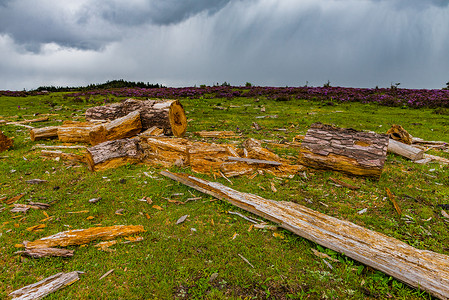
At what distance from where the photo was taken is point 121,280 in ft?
12.3

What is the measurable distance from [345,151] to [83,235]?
8.51 metres

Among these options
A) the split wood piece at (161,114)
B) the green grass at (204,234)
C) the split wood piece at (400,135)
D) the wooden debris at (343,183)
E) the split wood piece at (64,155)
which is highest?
the split wood piece at (161,114)

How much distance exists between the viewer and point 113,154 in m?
8.66

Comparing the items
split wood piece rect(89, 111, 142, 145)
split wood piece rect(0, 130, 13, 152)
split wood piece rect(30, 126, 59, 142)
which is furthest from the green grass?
split wood piece rect(30, 126, 59, 142)

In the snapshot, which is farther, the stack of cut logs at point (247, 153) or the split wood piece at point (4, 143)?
the split wood piece at point (4, 143)

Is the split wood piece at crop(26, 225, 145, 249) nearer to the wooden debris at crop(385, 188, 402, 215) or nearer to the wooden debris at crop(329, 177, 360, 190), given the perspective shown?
the wooden debris at crop(329, 177, 360, 190)

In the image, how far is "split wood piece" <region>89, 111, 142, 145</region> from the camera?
10211mm

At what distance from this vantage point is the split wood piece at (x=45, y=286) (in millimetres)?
3379

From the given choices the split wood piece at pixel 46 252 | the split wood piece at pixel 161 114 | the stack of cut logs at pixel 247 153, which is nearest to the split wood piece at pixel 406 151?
the stack of cut logs at pixel 247 153

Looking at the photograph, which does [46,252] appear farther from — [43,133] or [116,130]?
[43,133]

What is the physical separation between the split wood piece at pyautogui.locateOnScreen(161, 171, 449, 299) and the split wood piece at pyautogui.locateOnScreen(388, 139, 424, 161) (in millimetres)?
7474

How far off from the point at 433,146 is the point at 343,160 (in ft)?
28.8

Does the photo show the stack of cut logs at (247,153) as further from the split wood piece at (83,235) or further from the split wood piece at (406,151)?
the split wood piece at (83,235)

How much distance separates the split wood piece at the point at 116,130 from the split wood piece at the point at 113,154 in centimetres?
172
